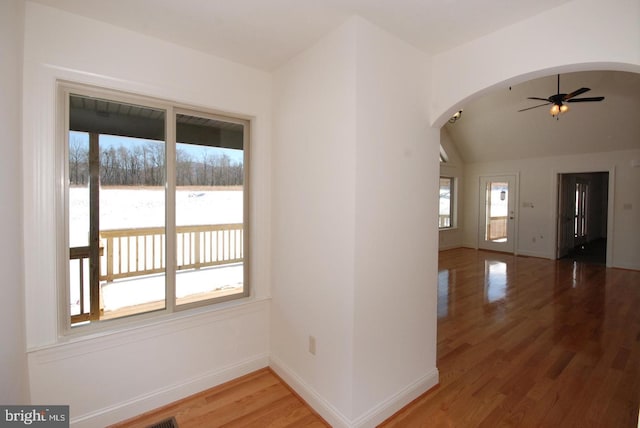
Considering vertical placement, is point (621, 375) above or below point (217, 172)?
below

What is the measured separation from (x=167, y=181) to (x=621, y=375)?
4169mm

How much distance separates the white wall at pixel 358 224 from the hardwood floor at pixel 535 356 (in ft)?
1.05

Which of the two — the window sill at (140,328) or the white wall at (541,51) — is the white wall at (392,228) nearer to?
the white wall at (541,51)

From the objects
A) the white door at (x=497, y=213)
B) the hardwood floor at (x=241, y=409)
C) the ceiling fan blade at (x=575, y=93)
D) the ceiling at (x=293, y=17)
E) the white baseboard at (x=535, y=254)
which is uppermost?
the ceiling fan blade at (x=575, y=93)

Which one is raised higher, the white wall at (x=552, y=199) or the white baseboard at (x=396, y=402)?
the white wall at (x=552, y=199)

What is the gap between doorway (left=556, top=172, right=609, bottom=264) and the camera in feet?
25.4

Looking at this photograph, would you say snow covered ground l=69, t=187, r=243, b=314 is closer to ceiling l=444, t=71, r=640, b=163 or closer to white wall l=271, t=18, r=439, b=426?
white wall l=271, t=18, r=439, b=426

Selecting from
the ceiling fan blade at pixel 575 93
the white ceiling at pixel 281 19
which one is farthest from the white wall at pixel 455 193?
the white ceiling at pixel 281 19

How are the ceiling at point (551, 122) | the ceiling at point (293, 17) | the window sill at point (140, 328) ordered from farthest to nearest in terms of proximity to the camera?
the ceiling at point (551, 122) < the window sill at point (140, 328) < the ceiling at point (293, 17)

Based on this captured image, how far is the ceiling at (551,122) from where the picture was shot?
5.35m

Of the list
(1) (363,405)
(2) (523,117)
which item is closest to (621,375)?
(1) (363,405)

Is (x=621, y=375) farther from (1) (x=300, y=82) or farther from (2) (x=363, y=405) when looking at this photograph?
(1) (x=300, y=82)

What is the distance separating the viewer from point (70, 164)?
2012 mm

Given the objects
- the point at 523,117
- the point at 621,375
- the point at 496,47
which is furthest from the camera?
the point at 523,117
